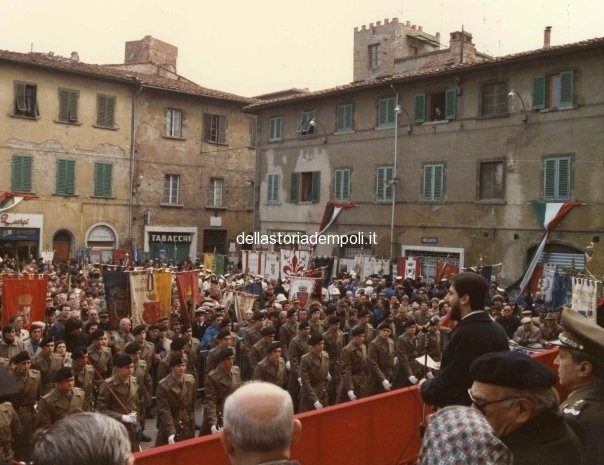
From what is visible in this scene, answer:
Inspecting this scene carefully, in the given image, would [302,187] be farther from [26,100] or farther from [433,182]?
[26,100]

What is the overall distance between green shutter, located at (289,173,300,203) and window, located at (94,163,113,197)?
8857 mm

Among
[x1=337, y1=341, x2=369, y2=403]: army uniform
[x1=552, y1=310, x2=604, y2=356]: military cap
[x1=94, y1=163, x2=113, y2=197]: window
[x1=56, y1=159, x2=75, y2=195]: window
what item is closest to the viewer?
[x1=552, y1=310, x2=604, y2=356]: military cap

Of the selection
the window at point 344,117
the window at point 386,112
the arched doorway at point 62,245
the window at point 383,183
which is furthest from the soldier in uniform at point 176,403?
the arched doorway at point 62,245

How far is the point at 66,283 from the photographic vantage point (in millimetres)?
19891

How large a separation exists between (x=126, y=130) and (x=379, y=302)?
19928 millimetres

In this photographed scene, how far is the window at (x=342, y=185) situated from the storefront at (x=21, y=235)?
13.2 metres

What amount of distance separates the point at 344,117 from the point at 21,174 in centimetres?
1436

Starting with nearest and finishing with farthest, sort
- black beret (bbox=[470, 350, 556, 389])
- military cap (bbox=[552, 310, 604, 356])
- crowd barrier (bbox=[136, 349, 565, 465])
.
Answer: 1. black beret (bbox=[470, 350, 556, 389])
2. military cap (bbox=[552, 310, 604, 356])
3. crowd barrier (bbox=[136, 349, 565, 465])

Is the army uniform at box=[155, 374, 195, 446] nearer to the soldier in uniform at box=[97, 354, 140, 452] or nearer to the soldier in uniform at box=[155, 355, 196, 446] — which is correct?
the soldier in uniform at box=[155, 355, 196, 446]

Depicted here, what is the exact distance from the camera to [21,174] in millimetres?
28328

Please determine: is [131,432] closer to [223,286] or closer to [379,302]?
[379,302]

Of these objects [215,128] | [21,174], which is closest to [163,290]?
[21,174]

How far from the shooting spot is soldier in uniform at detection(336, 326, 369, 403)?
10492mm

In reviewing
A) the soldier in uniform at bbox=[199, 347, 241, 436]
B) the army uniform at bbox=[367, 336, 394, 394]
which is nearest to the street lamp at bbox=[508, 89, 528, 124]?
the army uniform at bbox=[367, 336, 394, 394]
